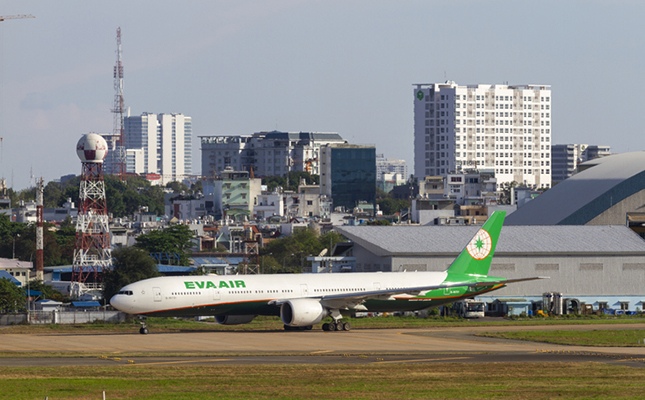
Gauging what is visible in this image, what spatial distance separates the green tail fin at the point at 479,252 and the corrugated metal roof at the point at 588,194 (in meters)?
40.1

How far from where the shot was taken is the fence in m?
75.1

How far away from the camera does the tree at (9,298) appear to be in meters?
82.9

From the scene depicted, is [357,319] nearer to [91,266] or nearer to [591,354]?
[591,354]

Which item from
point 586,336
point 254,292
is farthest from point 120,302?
point 586,336

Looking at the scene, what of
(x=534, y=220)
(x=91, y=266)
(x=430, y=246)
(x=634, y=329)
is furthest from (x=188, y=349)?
(x=534, y=220)

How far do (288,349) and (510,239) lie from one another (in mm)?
45948

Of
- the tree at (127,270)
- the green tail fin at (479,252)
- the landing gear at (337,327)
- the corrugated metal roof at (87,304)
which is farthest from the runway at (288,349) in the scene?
the tree at (127,270)

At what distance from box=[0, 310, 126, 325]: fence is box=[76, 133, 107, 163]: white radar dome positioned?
46.4m

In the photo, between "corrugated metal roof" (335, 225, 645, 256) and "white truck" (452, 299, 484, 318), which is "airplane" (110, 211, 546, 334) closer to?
"white truck" (452, 299, 484, 318)

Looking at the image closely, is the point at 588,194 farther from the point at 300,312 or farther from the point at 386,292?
the point at 300,312

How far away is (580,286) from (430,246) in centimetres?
1497

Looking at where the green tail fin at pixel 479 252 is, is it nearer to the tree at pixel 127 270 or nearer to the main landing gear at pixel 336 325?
the main landing gear at pixel 336 325

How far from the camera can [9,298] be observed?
83.4 metres

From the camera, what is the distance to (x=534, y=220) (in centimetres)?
12450
